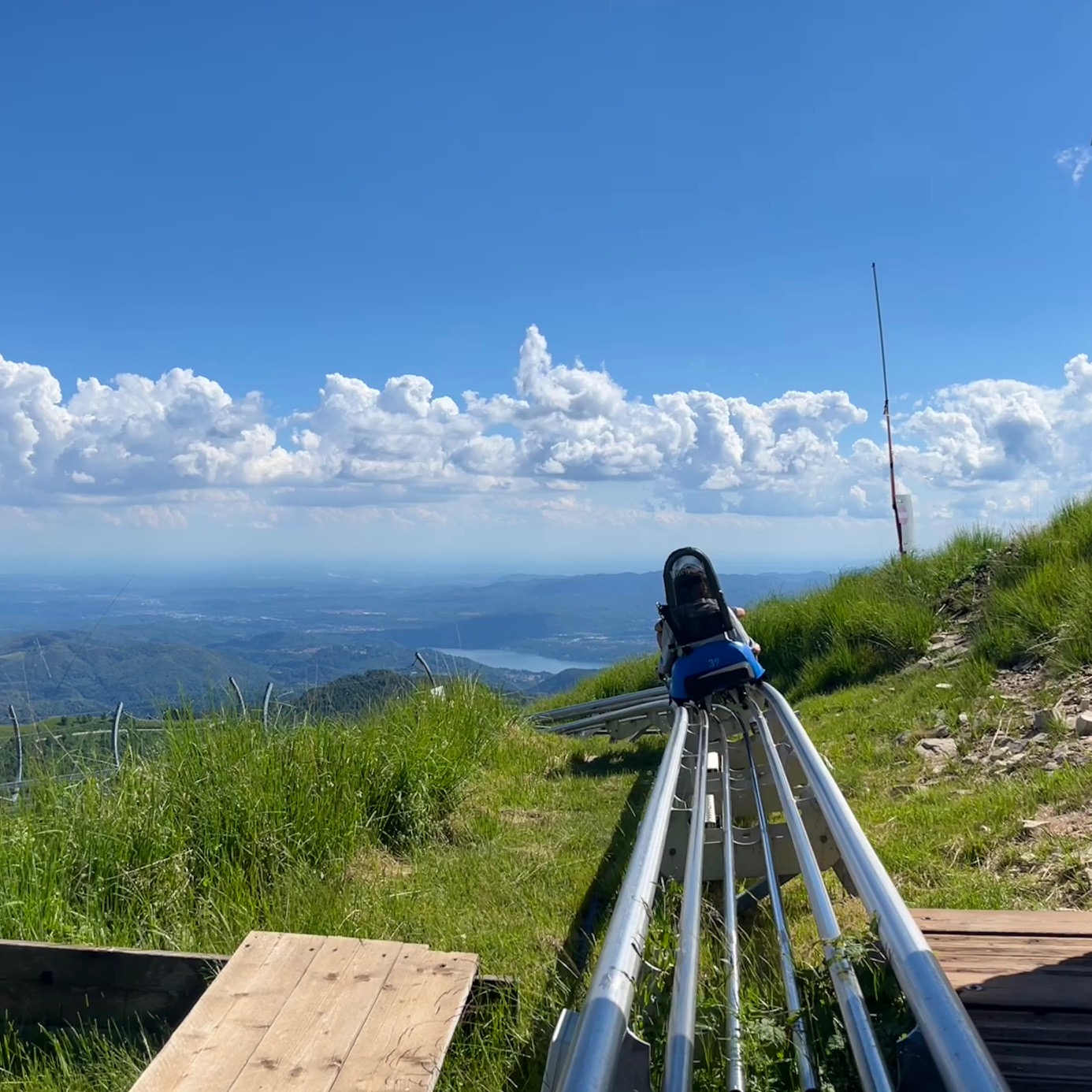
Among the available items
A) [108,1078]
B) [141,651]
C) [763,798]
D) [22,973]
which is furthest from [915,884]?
[141,651]

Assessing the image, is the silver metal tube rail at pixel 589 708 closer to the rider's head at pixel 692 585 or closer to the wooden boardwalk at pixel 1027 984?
the rider's head at pixel 692 585

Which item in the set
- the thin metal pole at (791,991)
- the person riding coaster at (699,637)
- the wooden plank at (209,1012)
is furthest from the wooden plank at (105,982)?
the person riding coaster at (699,637)

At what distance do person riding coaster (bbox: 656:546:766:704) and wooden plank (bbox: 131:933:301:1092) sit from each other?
408cm

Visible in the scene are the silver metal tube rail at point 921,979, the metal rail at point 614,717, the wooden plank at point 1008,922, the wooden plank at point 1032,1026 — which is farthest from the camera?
the metal rail at point 614,717

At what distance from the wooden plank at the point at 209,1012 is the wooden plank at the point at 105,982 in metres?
0.27

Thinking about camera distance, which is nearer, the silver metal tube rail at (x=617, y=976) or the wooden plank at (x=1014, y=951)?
the silver metal tube rail at (x=617, y=976)

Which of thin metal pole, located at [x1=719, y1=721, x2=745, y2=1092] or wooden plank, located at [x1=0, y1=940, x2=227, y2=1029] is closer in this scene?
thin metal pole, located at [x1=719, y1=721, x2=745, y2=1092]

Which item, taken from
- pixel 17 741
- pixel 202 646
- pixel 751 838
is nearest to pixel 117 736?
pixel 17 741

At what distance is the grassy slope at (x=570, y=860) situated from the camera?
3148 mm

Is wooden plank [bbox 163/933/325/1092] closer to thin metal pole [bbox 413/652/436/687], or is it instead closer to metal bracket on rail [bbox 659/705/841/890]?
metal bracket on rail [bbox 659/705/841/890]

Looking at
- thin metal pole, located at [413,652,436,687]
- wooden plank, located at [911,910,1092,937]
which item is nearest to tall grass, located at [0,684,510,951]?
wooden plank, located at [911,910,1092,937]

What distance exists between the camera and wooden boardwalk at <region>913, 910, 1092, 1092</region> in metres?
2.13

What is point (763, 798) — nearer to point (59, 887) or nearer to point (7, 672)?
point (59, 887)

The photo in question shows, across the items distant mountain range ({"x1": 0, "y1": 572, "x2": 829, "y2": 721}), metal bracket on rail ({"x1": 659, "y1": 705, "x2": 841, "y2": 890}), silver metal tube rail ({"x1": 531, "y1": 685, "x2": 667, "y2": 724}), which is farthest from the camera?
silver metal tube rail ({"x1": 531, "y1": 685, "x2": 667, "y2": 724})
